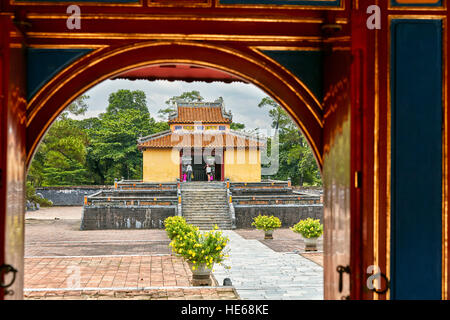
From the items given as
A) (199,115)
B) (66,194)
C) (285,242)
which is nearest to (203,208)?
(285,242)

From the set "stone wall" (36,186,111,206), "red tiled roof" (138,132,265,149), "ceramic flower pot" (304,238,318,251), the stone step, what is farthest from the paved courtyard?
"stone wall" (36,186,111,206)

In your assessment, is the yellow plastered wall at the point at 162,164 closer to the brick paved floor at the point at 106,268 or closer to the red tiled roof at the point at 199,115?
the red tiled roof at the point at 199,115

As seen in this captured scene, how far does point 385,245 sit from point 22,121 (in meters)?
2.47

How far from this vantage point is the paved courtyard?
6.04 meters

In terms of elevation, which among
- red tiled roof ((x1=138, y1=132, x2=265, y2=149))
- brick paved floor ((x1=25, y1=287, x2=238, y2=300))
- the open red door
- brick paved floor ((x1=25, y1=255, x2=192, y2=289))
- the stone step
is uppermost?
red tiled roof ((x1=138, y1=132, x2=265, y2=149))

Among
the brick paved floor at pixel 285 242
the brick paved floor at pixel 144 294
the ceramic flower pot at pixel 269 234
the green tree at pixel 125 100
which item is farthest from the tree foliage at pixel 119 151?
the brick paved floor at pixel 144 294

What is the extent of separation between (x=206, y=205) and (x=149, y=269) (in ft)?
30.9

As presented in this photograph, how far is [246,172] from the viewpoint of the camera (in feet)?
72.0

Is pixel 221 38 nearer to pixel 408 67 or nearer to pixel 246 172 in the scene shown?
pixel 408 67

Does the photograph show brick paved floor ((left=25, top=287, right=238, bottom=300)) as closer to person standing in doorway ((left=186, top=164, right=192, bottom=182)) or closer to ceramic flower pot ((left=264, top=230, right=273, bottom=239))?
ceramic flower pot ((left=264, top=230, right=273, bottom=239))

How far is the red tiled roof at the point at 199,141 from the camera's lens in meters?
21.6

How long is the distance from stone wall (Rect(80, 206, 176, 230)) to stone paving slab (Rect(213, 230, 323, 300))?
6229mm
